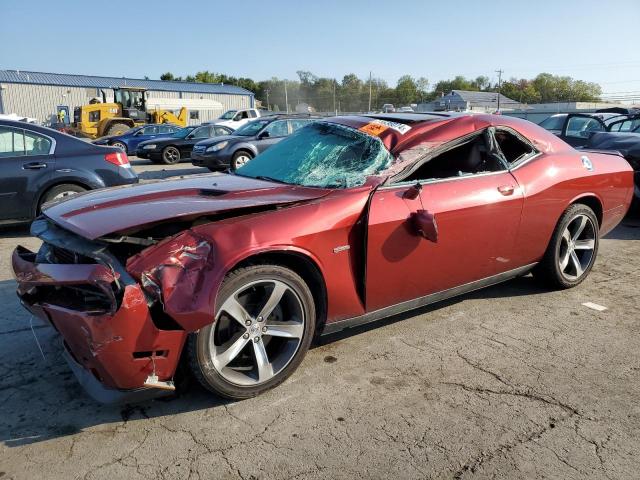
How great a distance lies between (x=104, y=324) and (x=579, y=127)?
1073cm

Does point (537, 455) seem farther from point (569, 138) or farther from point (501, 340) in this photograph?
point (569, 138)

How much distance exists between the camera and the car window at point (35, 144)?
6.27 m

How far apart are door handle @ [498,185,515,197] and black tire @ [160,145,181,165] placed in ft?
51.0

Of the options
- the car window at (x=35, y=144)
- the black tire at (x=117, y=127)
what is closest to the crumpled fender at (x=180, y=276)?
the car window at (x=35, y=144)

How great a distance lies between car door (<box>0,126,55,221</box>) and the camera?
6070 millimetres

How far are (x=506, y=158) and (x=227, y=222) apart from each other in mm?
2459

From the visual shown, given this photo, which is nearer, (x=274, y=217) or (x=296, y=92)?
(x=274, y=217)

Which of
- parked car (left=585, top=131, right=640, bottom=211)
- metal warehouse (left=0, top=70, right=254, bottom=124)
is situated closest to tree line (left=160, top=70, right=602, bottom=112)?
metal warehouse (left=0, top=70, right=254, bottom=124)

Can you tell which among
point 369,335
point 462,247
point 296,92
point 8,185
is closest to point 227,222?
point 369,335

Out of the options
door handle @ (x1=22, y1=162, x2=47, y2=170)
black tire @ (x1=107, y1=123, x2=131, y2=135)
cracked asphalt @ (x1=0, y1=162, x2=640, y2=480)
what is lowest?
black tire @ (x1=107, y1=123, x2=131, y2=135)

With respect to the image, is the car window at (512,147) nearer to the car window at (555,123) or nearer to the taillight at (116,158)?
the taillight at (116,158)

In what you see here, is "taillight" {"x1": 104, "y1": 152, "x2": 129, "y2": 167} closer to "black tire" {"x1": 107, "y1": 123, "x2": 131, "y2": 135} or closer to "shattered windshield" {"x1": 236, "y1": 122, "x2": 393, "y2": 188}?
"shattered windshield" {"x1": 236, "y1": 122, "x2": 393, "y2": 188}

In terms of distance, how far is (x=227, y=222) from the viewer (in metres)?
2.71

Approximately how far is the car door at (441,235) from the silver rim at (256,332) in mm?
556
